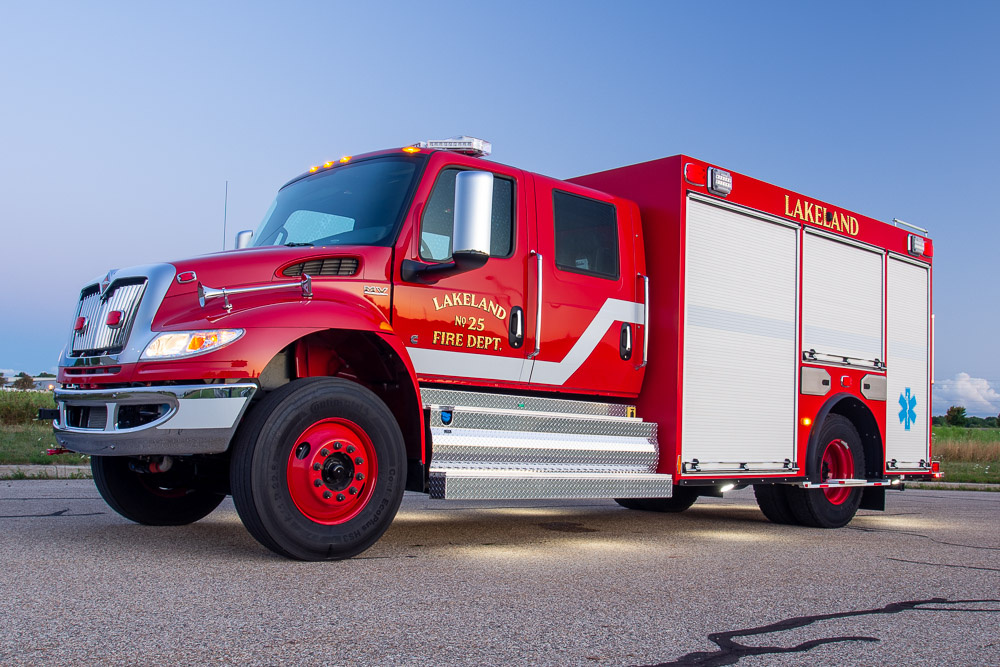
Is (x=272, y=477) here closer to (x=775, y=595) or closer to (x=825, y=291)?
(x=775, y=595)

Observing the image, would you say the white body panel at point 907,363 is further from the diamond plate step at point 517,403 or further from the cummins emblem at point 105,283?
the cummins emblem at point 105,283

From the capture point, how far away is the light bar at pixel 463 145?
670 centimetres

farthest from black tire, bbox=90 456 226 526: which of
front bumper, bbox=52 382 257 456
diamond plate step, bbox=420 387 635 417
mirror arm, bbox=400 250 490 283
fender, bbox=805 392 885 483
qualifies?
fender, bbox=805 392 885 483

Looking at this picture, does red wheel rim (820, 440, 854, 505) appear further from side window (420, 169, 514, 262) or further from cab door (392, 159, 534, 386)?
side window (420, 169, 514, 262)

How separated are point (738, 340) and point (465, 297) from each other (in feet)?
10.0

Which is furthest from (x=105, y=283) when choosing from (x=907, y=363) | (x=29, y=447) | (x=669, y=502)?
(x=29, y=447)

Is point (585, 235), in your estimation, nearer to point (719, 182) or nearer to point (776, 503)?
point (719, 182)

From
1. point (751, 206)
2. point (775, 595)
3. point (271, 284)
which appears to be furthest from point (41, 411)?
point (751, 206)

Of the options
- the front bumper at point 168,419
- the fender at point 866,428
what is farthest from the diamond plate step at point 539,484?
the fender at point 866,428

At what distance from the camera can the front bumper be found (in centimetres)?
519

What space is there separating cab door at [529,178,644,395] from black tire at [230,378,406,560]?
166 centimetres

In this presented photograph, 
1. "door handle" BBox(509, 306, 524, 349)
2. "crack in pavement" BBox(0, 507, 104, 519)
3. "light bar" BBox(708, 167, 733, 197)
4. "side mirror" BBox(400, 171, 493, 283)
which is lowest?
"crack in pavement" BBox(0, 507, 104, 519)

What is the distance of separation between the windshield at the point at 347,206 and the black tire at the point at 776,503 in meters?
5.02

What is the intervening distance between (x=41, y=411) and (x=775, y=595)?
14.5 feet
